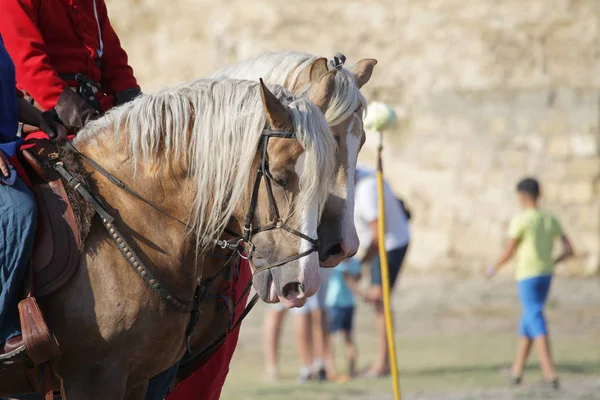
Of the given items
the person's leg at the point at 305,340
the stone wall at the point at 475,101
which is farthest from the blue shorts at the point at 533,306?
the stone wall at the point at 475,101

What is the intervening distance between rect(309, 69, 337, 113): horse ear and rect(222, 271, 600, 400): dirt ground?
4.58 m

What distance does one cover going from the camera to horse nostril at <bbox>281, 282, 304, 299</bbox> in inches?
145

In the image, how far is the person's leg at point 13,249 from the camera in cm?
361

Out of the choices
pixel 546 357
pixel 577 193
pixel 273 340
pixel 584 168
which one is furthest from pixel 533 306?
pixel 584 168

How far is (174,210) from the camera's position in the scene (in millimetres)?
3906

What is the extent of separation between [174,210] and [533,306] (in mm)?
6126

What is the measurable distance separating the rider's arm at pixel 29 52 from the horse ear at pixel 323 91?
3.59 feet

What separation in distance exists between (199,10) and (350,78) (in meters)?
15.8

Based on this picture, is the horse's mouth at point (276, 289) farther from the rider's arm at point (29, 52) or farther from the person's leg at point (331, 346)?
the person's leg at point (331, 346)

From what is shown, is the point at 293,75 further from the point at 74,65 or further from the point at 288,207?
the point at 288,207

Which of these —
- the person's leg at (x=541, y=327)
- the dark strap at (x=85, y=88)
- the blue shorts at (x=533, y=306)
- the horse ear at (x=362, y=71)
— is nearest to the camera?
the dark strap at (x=85, y=88)

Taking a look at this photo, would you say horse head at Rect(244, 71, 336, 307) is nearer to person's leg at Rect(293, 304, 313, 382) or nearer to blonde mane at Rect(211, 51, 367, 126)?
blonde mane at Rect(211, 51, 367, 126)

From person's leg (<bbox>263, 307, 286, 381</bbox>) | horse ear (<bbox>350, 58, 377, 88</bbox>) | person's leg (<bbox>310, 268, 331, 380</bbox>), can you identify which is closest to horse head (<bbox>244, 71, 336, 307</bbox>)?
horse ear (<bbox>350, 58, 377, 88</bbox>)

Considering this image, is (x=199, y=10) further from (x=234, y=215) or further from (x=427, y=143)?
(x=234, y=215)
